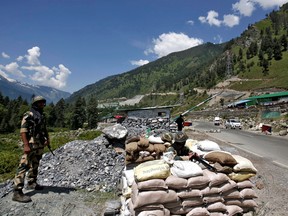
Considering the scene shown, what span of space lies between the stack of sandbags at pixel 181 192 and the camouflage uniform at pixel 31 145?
9.61ft

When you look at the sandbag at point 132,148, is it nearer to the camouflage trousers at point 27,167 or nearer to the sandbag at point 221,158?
the sandbag at point 221,158

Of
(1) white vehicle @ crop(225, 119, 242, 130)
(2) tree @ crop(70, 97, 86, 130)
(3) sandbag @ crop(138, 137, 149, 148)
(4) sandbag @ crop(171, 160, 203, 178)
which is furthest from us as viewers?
(2) tree @ crop(70, 97, 86, 130)

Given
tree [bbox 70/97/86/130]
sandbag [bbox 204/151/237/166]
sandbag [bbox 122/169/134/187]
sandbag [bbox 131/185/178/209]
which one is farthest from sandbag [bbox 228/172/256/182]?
tree [bbox 70/97/86/130]

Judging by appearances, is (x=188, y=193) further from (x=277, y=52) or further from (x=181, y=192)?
(x=277, y=52)

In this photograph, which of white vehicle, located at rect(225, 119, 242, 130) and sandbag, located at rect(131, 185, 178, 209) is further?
white vehicle, located at rect(225, 119, 242, 130)

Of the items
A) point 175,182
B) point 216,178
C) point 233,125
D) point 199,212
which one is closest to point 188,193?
point 175,182

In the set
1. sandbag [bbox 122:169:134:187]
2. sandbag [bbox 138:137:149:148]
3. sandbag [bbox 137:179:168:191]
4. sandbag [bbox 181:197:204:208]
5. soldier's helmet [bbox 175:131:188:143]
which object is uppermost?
soldier's helmet [bbox 175:131:188:143]

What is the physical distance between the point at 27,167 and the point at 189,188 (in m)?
4.26

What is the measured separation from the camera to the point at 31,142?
287 inches

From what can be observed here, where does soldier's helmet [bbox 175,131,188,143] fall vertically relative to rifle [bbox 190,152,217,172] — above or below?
above

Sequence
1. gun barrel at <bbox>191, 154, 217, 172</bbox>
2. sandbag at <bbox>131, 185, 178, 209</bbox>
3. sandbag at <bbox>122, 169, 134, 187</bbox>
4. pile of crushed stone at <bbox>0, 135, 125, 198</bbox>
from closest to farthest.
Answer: sandbag at <bbox>131, 185, 178, 209</bbox>, gun barrel at <bbox>191, 154, 217, 172</bbox>, sandbag at <bbox>122, 169, 134, 187</bbox>, pile of crushed stone at <bbox>0, 135, 125, 198</bbox>

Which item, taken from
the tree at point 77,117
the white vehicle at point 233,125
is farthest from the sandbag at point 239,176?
the tree at point 77,117

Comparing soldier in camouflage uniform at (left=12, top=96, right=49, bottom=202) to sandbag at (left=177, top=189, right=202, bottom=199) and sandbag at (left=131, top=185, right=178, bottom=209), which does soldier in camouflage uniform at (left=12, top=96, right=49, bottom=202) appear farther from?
sandbag at (left=177, top=189, right=202, bottom=199)

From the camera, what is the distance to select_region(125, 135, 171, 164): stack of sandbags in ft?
24.6
